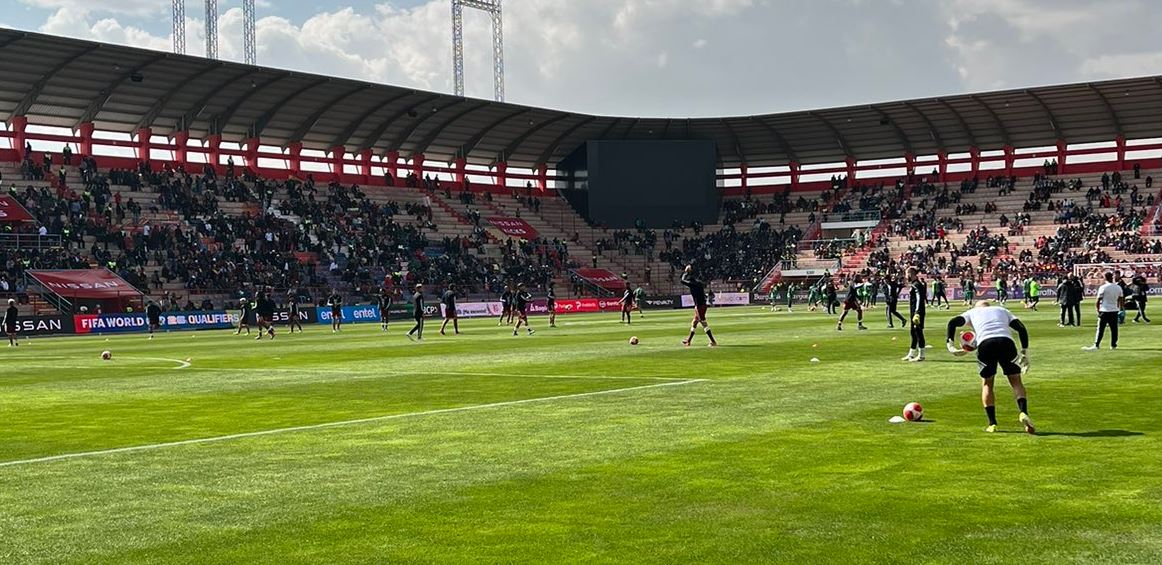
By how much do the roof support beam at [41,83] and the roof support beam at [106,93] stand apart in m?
3.46

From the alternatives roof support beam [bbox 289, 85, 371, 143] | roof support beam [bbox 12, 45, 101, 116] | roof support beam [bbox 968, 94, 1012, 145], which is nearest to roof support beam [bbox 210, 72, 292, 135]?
roof support beam [bbox 289, 85, 371, 143]

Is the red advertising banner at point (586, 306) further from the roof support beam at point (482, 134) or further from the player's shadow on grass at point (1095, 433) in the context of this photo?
the player's shadow on grass at point (1095, 433)

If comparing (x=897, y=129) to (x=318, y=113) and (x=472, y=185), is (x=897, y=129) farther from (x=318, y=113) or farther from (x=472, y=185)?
(x=318, y=113)

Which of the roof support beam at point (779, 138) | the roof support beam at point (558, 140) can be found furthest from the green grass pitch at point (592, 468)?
the roof support beam at point (779, 138)

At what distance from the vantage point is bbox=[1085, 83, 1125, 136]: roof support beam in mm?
85875

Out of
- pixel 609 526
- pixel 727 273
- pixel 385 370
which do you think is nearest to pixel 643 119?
pixel 727 273

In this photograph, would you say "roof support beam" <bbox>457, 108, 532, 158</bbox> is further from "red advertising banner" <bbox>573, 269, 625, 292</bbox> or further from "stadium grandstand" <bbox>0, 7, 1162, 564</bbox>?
"red advertising banner" <bbox>573, 269, 625, 292</bbox>

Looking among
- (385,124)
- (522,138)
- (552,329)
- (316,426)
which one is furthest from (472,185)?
(316,426)

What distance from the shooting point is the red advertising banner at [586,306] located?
78812 mm

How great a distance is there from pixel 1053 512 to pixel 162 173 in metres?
76.4

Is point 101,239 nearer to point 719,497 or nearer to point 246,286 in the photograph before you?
point 246,286

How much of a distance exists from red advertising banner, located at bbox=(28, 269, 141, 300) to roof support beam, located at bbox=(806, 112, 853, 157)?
174 feet

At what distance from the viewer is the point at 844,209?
101m

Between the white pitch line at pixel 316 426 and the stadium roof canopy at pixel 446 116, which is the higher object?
the stadium roof canopy at pixel 446 116
